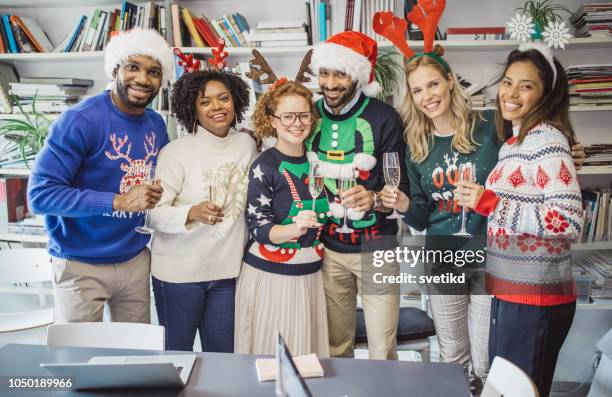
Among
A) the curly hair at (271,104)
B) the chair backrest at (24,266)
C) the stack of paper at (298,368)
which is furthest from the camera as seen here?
the chair backrest at (24,266)

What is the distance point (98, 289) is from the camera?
2.26 metres

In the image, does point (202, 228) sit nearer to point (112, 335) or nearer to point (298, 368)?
point (112, 335)

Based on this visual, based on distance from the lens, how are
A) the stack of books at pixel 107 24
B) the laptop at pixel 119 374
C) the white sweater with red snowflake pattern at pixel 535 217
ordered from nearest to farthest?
the laptop at pixel 119 374
the white sweater with red snowflake pattern at pixel 535 217
the stack of books at pixel 107 24

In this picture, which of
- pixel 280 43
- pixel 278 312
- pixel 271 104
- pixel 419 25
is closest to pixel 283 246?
pixel 278 312

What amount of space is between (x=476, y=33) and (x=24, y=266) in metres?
2.88

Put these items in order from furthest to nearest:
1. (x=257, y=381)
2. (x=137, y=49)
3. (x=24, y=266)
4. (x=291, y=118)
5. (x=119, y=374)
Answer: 1. (x=24, y=266)
2. (x=137, y=49)
3. (x=291, y=118)
4. (x=257, y=381)
5. (x=119, y=374)

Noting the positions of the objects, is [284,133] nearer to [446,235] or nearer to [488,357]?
[446,235]

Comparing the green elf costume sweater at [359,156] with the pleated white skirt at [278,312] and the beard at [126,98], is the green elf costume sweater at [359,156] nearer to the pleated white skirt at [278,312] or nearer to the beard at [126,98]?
the pleated white skirt at [278,312]

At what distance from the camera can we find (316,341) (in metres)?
2.26

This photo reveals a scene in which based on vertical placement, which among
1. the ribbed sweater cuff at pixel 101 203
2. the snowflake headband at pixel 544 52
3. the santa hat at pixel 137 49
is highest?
the santa hat at pixel 137 49

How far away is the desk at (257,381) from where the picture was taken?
1347 millimetres

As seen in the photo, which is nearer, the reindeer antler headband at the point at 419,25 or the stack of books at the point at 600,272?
the reindeer antler headband at the point at 419,25

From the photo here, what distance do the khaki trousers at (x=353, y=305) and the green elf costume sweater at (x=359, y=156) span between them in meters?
0.07

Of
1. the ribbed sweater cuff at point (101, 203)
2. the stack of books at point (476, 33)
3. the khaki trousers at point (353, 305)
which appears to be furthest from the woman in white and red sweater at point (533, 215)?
the ribbed sweater cuff at point (101, 203)
